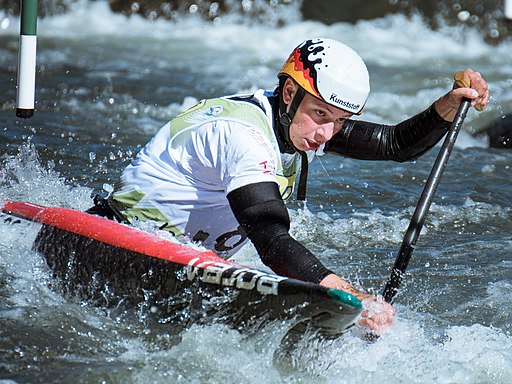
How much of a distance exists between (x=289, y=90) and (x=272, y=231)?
0.67 meters

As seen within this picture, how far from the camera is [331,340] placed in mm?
3537

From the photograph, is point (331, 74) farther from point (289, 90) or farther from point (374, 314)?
point (374, 314)

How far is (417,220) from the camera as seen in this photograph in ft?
13.3

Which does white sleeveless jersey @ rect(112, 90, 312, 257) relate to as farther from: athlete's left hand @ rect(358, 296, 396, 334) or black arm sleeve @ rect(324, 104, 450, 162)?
athlete's left hand @ rect(358, 296, 396, 334)

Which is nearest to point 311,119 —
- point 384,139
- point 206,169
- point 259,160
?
point 259,160

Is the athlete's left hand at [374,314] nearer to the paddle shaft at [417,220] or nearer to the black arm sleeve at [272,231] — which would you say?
the black arm sleeve at [272,231]

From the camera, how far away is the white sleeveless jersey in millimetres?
3736

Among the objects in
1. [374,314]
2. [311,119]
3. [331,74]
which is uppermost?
[331,74]

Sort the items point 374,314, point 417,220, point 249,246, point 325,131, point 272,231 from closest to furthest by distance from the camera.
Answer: point 374,314 < point 272,231 < point 325,131 < point 417,220 < point 249,246

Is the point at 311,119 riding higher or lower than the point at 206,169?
higher

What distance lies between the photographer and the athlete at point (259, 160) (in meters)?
3.61

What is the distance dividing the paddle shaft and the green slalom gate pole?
208 centimetres

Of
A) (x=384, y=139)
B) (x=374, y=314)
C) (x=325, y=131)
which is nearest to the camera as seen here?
(x=374, y=314)

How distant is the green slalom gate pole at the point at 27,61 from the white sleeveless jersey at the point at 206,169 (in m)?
0.91
